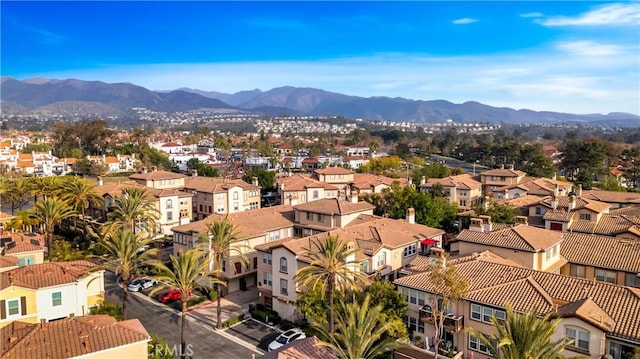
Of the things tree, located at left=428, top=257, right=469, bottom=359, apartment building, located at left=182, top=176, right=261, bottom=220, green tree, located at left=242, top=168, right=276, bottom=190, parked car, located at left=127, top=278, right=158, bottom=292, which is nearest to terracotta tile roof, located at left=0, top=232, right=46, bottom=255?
parked car, located at left=127, top=278, right=158, bottom=292

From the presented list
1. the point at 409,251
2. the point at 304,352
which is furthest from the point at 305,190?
the point at 304,352

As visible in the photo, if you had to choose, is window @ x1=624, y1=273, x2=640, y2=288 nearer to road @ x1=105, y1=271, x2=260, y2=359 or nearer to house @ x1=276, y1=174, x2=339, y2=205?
road @ x1=105, y1=271, x2=260, y2=359

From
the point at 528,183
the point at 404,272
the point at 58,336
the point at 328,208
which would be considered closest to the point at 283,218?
the point at 328,208

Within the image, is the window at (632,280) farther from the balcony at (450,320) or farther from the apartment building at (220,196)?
the apartment building at (220,196)

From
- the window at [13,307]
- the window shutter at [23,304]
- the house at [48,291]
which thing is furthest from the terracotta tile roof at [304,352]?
the window at [13,307]

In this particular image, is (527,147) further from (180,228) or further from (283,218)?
(180,228)
